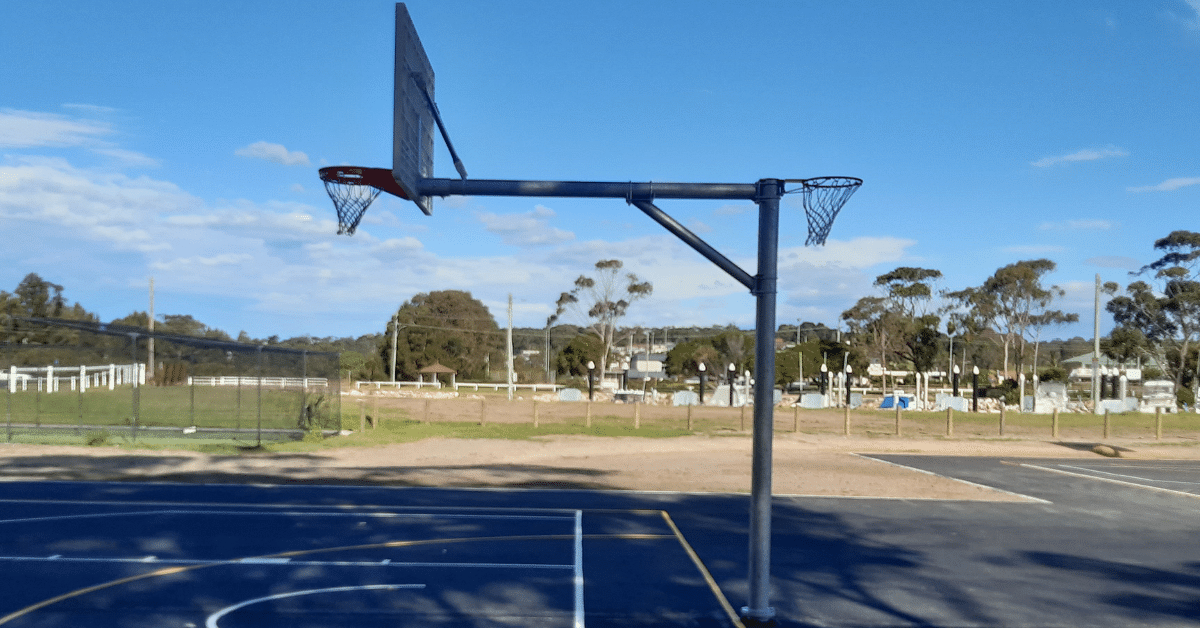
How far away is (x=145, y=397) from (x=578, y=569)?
43018 millimetres

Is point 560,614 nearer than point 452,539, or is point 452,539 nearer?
point 560,614

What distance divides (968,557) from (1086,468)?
55.1 ft

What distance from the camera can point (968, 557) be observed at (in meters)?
12.7

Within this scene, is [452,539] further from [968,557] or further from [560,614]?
[968,557]

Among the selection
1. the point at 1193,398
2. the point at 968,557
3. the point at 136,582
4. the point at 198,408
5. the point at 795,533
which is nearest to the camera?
the point at 136,582

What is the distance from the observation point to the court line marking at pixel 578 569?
9172 millimetres

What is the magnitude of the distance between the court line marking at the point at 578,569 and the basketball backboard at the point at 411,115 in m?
4.24

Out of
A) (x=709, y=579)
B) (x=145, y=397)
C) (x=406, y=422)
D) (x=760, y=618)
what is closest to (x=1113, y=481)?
Result: (x=709, y=579)

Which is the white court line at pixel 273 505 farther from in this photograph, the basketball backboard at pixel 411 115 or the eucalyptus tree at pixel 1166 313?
the eucalyptus tree at pixel 1166 313

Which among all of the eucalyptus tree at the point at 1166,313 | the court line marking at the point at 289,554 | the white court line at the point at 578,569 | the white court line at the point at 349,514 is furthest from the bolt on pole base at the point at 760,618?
the eucalyptus tree at the point at 1166,313

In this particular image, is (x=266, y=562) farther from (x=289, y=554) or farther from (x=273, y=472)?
(x=273, y=472)

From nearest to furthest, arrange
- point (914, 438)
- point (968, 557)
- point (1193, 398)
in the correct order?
point (968, 557), point (914, 438), point (1193, 398)

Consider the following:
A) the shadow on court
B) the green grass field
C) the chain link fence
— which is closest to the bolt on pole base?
the shadow on court

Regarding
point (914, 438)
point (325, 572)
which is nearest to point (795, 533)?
point (325, 572)
